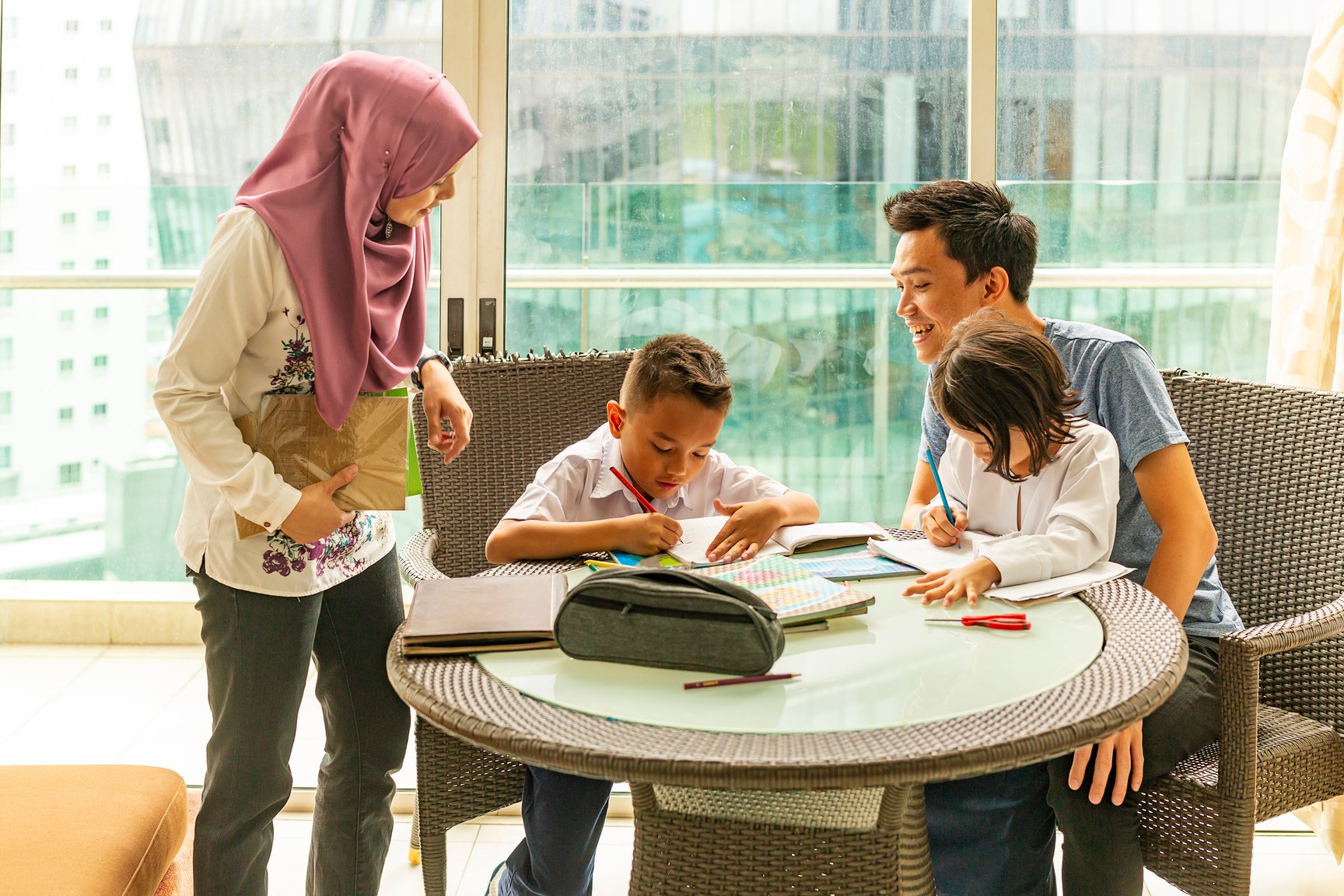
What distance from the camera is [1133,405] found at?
1.73 m

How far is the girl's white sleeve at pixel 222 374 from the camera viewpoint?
1.44 meters

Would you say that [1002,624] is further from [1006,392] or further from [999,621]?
[1006,392]

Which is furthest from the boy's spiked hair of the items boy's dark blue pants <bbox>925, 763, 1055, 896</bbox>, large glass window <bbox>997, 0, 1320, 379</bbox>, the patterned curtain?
the patterned curtain

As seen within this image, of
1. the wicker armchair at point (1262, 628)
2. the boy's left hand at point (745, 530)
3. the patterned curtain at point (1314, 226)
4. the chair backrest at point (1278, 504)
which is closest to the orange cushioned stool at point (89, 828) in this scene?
the boy's left hand at point (745, 530)

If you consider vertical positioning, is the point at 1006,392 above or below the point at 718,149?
below

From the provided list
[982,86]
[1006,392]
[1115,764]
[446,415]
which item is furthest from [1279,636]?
[982,86]

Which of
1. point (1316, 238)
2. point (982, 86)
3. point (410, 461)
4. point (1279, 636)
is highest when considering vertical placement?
point (982, 86)

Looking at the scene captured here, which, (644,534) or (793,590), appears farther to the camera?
(644,534)

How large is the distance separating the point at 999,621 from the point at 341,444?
0.94 metres

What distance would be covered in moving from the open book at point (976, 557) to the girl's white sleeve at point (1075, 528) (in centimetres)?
1

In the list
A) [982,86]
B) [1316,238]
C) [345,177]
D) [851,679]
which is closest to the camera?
[851,679]

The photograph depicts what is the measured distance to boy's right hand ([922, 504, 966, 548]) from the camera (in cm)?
173

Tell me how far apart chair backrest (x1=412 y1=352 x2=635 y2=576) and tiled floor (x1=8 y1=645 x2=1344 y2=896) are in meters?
0.69

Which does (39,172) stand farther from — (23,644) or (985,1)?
(985,1)
